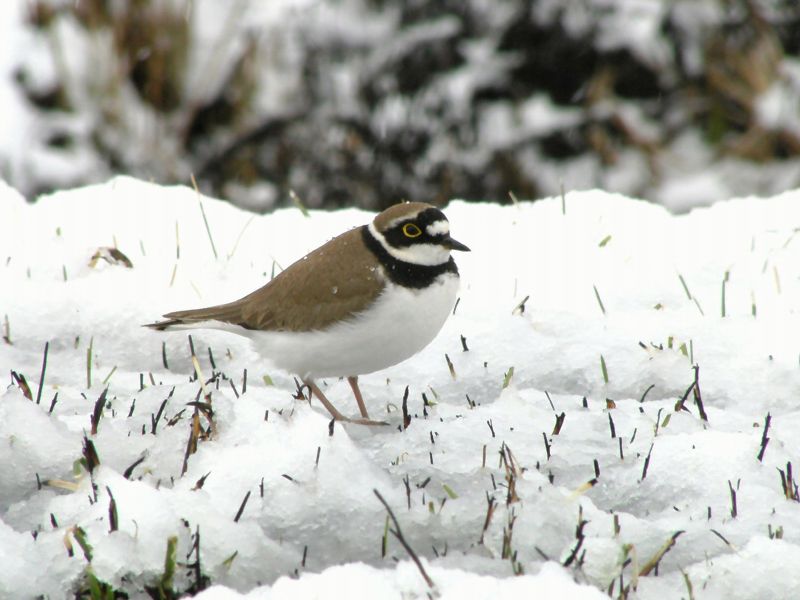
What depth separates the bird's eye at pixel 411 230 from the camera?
14.0ft

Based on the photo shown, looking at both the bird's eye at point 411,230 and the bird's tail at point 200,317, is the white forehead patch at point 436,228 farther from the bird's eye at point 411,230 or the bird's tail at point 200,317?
the bird's tail at point 200,317

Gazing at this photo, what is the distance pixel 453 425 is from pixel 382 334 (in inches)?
15.7

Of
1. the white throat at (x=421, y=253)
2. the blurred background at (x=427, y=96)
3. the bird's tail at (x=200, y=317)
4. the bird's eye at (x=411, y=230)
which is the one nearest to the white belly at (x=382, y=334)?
the white throat at (x=421, y=253)

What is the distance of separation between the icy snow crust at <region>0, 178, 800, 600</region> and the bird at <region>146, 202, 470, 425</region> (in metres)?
0.20

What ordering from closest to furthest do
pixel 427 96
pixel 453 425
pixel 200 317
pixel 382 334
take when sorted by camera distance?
pixel 453 425 → pixel 382 334 → pixel 200 317 → pixel 427 96

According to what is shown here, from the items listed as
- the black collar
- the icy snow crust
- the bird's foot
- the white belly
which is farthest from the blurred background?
the bird's foot

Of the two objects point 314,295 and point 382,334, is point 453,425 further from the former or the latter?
point 314,295

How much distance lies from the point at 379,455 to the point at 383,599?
949mm

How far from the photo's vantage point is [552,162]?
9945mm

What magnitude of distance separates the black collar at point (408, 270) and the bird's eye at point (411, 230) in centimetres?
11

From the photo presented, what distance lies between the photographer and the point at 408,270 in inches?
164

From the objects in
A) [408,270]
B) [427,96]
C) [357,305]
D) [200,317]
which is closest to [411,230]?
[408,270]

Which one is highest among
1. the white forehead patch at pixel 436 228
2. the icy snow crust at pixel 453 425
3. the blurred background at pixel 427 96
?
the blurred background at pixel 427 96

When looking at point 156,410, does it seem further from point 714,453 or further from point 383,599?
point 714,453
